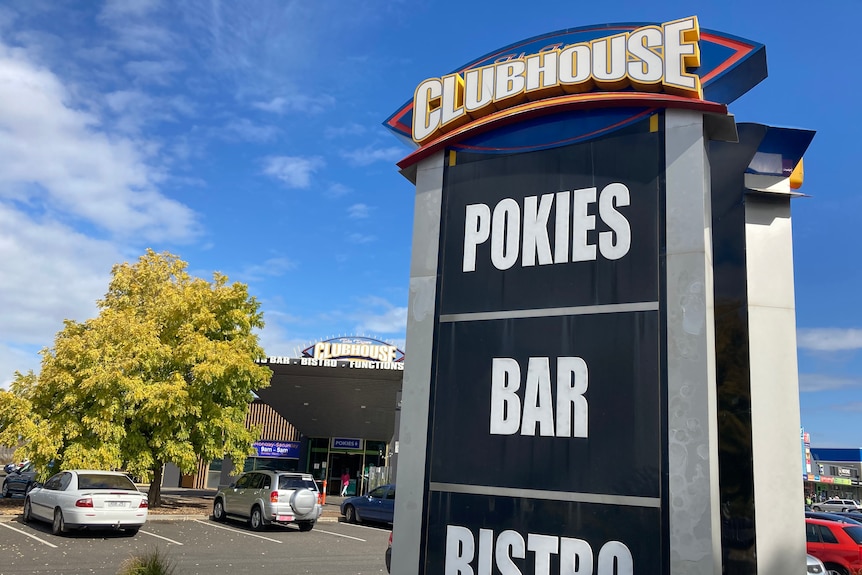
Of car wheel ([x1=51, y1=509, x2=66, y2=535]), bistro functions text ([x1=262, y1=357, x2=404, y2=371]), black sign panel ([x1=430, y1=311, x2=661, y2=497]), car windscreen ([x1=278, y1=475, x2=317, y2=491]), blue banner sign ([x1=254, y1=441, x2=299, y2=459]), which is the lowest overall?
car wheel ([x1=51, y1=509, x2=66, y2=535])

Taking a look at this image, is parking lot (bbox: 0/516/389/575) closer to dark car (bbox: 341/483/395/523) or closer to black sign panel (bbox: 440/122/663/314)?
dark car (bbox: 341/483/395/523)

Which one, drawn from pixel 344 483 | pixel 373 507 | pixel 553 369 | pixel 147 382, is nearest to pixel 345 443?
pixel 344 483

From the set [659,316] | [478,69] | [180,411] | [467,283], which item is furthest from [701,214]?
[180,411]

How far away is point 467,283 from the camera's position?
653 centimetres

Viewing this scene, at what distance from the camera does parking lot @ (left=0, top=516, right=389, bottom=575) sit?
487 inches

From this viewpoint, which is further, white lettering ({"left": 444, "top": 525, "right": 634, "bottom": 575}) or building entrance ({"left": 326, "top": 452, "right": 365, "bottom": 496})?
building entrance ({"left": 326, "top": 452, "right": 365, "bottom": 496})

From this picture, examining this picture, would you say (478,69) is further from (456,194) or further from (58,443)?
(58,443)

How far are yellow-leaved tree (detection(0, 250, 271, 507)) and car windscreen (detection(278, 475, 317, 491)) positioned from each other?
3869 mm

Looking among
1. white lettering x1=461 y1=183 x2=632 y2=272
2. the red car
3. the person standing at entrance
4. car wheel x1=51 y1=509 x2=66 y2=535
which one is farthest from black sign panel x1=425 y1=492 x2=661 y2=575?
the person standing at entrance

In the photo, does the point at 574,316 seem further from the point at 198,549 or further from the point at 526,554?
the point at 198,549

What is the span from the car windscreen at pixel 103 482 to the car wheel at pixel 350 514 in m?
8.59

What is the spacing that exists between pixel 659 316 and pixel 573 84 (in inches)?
92.1

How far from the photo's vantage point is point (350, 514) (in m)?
23.4

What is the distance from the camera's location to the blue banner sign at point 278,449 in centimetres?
4016
